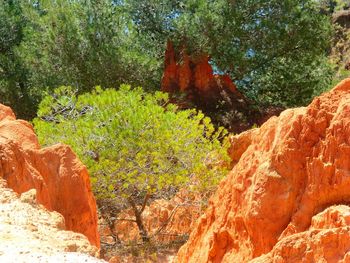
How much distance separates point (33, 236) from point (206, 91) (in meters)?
16.7

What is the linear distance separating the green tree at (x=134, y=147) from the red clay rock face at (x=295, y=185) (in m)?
3.56

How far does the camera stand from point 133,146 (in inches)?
447

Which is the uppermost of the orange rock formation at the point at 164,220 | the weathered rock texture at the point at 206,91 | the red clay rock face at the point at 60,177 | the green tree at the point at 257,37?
the green tree at the point at 257,37

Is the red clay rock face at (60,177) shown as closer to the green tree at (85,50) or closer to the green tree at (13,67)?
the green tree at (85,50)

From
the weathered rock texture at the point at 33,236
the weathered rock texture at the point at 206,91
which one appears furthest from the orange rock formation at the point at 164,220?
the weathered rock texture at the point at 33,236

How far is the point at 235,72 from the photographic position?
67.7ft

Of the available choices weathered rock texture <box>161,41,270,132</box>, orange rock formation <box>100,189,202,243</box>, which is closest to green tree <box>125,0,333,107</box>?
weathered rock texture <box>161,41,270,132</box>

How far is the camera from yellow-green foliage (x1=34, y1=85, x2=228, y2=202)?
11180 millimetres

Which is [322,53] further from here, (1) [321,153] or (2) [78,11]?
(1) [321,153]

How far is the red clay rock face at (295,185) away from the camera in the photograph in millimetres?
6289

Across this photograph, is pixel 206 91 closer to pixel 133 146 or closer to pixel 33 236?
pixel 133 146

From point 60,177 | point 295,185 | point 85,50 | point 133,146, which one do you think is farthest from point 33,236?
point 85,50

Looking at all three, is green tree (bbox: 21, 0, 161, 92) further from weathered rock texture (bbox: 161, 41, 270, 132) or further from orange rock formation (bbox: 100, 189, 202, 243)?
orange rock formation (bbox: 100, 189, 202, 243)

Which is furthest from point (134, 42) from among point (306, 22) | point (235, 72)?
point (306, 22)
